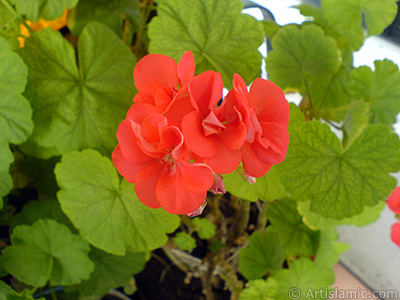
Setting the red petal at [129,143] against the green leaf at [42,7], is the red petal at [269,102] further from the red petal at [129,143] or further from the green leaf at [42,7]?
the green leaf at [42,7]

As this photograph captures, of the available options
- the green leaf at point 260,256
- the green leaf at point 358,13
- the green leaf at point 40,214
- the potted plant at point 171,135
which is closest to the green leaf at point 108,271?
the potted plant at point 171,135

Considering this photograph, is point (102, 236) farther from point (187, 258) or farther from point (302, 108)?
point (302, 108)

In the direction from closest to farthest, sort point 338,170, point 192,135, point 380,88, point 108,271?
1. point 192,135
2. point 338,170
3. point 380,88
4. point 108,271

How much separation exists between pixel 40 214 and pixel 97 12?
1.61 feet

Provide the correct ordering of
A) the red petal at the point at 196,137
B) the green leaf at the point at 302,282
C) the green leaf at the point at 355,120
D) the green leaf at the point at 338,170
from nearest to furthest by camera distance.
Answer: the red petal at the point at 196,137, the green leaf at the point at 338,170, the green leaf at the point at 355,120, the green leaf at the point at 302,282

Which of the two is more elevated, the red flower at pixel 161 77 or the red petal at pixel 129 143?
the red flower at pixel 161 77

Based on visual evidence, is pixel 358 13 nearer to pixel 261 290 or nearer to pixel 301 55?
pixel 301 55

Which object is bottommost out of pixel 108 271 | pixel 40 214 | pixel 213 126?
pixel 108 271

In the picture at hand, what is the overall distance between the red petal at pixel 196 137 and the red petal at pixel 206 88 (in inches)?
0.7

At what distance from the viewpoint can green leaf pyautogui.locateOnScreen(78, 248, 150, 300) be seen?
850 millimetres

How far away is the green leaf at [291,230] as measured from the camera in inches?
36.0

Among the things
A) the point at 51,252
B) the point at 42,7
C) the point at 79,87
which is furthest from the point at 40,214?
the point at 42,7

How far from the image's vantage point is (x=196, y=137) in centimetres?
34

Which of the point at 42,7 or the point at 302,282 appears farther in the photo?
the point at 302,282
